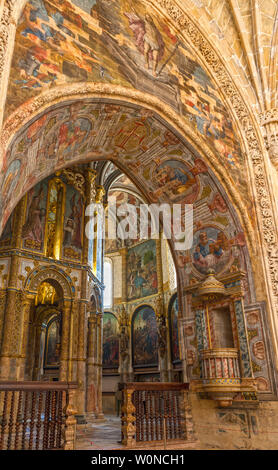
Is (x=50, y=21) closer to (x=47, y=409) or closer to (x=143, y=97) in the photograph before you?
(x=143, y=97)

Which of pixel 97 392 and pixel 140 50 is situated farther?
pixel 97 392

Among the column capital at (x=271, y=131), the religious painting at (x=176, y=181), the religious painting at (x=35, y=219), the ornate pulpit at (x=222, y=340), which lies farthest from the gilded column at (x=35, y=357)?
the column capital at (x=271, y=131)

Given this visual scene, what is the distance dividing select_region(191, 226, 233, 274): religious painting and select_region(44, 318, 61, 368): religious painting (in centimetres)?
1186

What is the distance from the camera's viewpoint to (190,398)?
28.9 feet

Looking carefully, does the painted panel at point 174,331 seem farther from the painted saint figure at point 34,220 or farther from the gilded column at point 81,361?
the painted saint figure at point 34,220

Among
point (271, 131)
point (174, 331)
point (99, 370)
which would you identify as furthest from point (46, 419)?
point (174, 331)

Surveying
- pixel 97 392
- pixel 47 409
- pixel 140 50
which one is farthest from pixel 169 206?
pixel 97 392

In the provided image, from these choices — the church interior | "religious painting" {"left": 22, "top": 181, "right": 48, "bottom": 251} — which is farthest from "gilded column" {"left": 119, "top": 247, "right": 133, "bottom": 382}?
"religious painting" {"left": 22, "top": 181, "right": 48, "bottom": 251}

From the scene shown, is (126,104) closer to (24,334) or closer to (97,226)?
(24,334)

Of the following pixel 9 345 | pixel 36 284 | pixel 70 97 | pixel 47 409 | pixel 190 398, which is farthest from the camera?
pixel 36 284

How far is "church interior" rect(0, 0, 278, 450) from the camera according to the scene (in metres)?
6.45

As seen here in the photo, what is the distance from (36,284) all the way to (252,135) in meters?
8.12

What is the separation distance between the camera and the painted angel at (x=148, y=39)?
8.41 m

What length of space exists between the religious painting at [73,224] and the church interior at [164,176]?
0.47 meters
